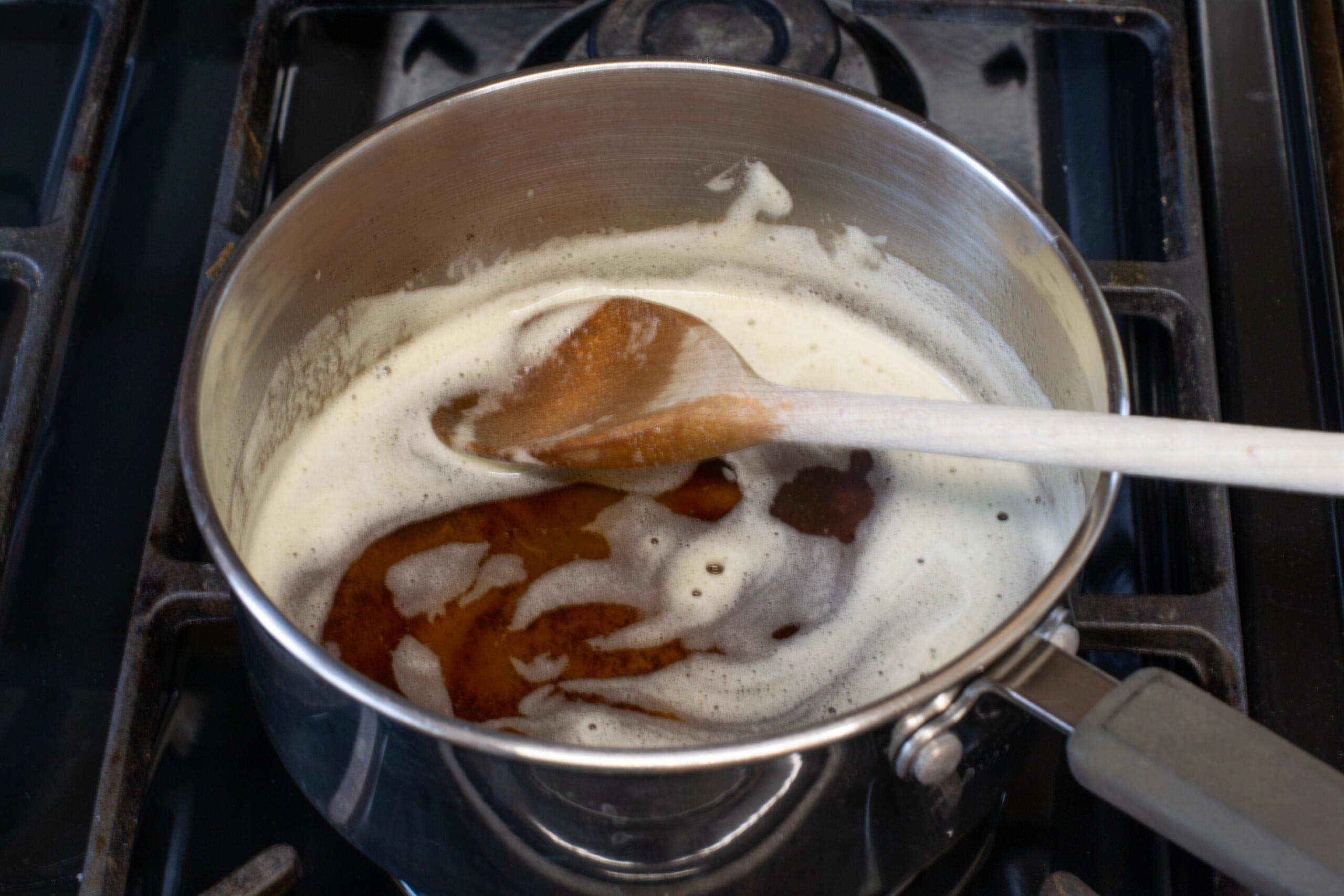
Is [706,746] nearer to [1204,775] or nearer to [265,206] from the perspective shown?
[1204,775]

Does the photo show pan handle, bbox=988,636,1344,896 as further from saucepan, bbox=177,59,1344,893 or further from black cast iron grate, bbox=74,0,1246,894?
black cast iron grate, bbox=74,0,1246,894

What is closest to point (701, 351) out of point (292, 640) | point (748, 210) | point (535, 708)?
point (748, 210)

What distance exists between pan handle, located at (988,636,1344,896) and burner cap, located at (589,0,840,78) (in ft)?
1.59

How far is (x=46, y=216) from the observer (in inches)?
29.6

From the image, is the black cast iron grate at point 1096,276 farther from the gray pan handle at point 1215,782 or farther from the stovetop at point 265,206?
the gray pan handle at point 1215,782

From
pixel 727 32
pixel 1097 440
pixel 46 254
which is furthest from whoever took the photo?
pixel 727 32

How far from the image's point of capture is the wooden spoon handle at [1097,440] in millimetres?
463

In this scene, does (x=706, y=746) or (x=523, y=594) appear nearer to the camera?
(x=706, y=746)

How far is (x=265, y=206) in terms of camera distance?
0.79m

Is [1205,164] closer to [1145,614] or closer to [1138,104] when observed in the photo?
[1138,104]

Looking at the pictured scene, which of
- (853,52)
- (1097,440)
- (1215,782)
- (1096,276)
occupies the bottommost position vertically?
(1215,782)

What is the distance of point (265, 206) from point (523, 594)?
1.06 ft

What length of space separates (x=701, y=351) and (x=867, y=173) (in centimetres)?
16

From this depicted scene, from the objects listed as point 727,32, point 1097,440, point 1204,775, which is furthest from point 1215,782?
point 727,32
